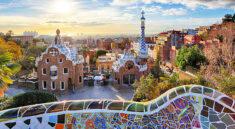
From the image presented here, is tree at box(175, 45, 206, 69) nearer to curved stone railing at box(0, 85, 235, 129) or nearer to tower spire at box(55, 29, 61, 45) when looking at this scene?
tower spire at box(55, 29, 61, 45)

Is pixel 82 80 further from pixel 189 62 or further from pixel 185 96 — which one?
pixel 185 96

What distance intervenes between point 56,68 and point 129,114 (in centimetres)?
1645

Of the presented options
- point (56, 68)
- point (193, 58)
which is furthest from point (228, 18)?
point (56, 68)

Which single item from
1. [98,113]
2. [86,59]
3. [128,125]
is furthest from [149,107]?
[86,59]

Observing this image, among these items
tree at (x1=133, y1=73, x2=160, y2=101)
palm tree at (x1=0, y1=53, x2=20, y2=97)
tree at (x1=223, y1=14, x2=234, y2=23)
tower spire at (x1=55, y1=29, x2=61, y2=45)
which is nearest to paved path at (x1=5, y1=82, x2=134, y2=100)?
tree at (x1=133, y1=73, x2=160, y2=101)

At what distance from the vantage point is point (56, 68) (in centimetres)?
2023

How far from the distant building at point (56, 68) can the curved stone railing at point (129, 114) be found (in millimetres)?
15221

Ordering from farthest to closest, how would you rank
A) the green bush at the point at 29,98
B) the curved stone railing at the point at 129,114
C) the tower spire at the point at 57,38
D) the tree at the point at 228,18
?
the tree at the point at 228,18, the tower spire at the point at 57,38, the green bush at the point at 29,98, the curved stone railing at the point at 129,114

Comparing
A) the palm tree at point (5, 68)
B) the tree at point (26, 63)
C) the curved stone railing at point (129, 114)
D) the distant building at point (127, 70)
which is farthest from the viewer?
the tree at point (26, 63)

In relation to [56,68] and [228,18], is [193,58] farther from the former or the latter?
[228,18]

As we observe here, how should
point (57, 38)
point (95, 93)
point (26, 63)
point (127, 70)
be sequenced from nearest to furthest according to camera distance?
point (95, 93) → point (57, 38) → point (127, 70) → point (26, 63)

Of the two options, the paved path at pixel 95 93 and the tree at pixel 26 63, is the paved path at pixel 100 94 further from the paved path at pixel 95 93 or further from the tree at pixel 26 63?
the tree at pixel 26 63

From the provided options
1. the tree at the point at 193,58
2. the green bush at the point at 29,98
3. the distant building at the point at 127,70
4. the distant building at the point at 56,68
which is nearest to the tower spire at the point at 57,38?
the distant building at the point at 56,68

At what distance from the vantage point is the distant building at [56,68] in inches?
793
